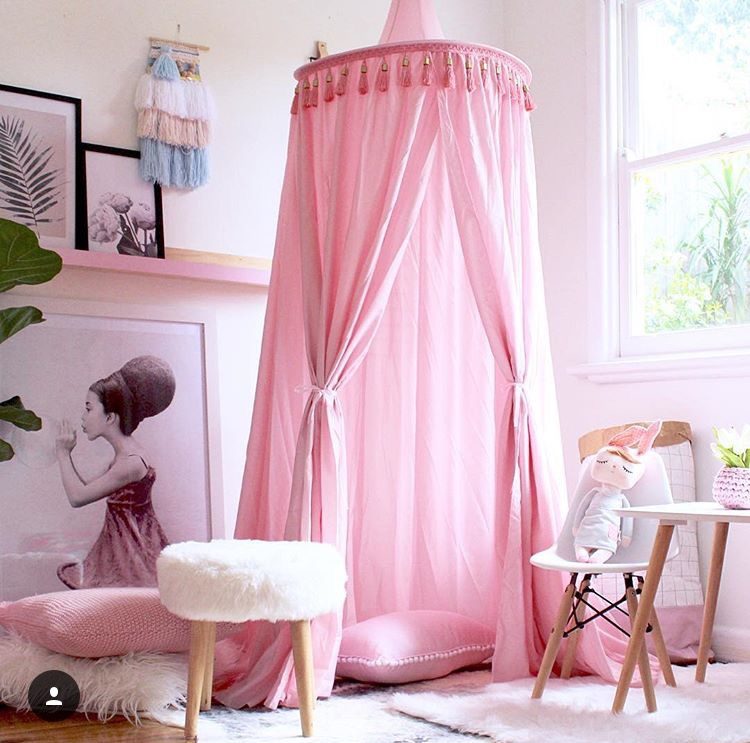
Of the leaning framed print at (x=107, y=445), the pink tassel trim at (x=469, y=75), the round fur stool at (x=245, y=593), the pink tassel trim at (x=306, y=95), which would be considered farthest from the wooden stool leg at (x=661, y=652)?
the pink tassel trim at (x=306, y=95)

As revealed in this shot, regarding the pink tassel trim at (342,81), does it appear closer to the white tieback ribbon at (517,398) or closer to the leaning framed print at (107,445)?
the leaning framed print at (107,445)

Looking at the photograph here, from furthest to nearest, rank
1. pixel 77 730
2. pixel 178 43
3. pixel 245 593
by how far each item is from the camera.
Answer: pixel 178 43 < pixel 77 730 < pixel 245 593

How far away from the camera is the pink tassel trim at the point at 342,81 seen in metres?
3.10

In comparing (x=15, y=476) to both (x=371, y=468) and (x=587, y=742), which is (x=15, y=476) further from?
(x=587, y=742)

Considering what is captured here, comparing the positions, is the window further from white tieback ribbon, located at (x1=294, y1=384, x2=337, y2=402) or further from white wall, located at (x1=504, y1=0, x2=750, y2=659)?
white tieback ribbon, located at (x1=294, y1=384, x2=337, y2=402)

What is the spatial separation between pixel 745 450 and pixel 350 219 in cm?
121

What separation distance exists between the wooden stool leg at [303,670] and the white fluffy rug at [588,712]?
0.29 meters

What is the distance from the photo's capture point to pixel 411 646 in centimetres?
301

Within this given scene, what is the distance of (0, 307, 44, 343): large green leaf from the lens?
2.84 m

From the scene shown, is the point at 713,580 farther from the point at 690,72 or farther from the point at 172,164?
the point at 172,164

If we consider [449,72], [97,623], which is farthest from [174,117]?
[97,623]

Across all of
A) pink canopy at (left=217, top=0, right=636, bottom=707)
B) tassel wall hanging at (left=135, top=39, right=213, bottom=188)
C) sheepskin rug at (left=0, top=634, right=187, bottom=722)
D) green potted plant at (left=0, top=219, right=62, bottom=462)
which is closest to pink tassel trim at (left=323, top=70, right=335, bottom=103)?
pink canopy at (left=217, top=0, right=636, bottom=707)

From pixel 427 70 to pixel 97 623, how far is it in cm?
173

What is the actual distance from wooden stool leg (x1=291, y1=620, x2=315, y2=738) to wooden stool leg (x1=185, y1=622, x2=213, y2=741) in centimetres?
21
